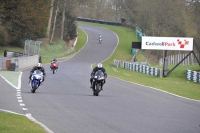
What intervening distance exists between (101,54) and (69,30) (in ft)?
31.1

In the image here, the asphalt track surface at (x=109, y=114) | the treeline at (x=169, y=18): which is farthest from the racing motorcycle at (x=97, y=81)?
the treeline at (x=169, y=18)

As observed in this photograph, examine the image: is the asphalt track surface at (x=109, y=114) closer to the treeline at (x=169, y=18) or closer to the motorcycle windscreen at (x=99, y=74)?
the motorcycle windscreen at (x=99, y=74)

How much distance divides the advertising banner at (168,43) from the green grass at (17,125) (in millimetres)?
33696

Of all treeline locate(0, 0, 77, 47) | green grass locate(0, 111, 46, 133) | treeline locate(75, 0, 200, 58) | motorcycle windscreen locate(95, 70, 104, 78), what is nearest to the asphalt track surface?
green grass locate(0, 111, 46, 133)

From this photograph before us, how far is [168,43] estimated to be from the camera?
153 ft

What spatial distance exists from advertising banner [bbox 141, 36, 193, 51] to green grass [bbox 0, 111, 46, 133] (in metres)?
33.7

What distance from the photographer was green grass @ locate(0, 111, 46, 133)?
10.9 metres

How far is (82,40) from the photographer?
91.7 meters

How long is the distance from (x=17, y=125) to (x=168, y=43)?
3580cm

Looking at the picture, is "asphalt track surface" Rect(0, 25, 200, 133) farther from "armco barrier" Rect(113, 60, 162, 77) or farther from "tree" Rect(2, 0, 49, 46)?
"tree" Rect(2, 0, 49, 46)

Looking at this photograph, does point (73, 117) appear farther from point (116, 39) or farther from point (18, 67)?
point (116, 39)

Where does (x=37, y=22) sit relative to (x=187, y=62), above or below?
above

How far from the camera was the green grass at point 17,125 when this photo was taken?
10.9 meters

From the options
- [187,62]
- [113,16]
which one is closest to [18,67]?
[187,62]
